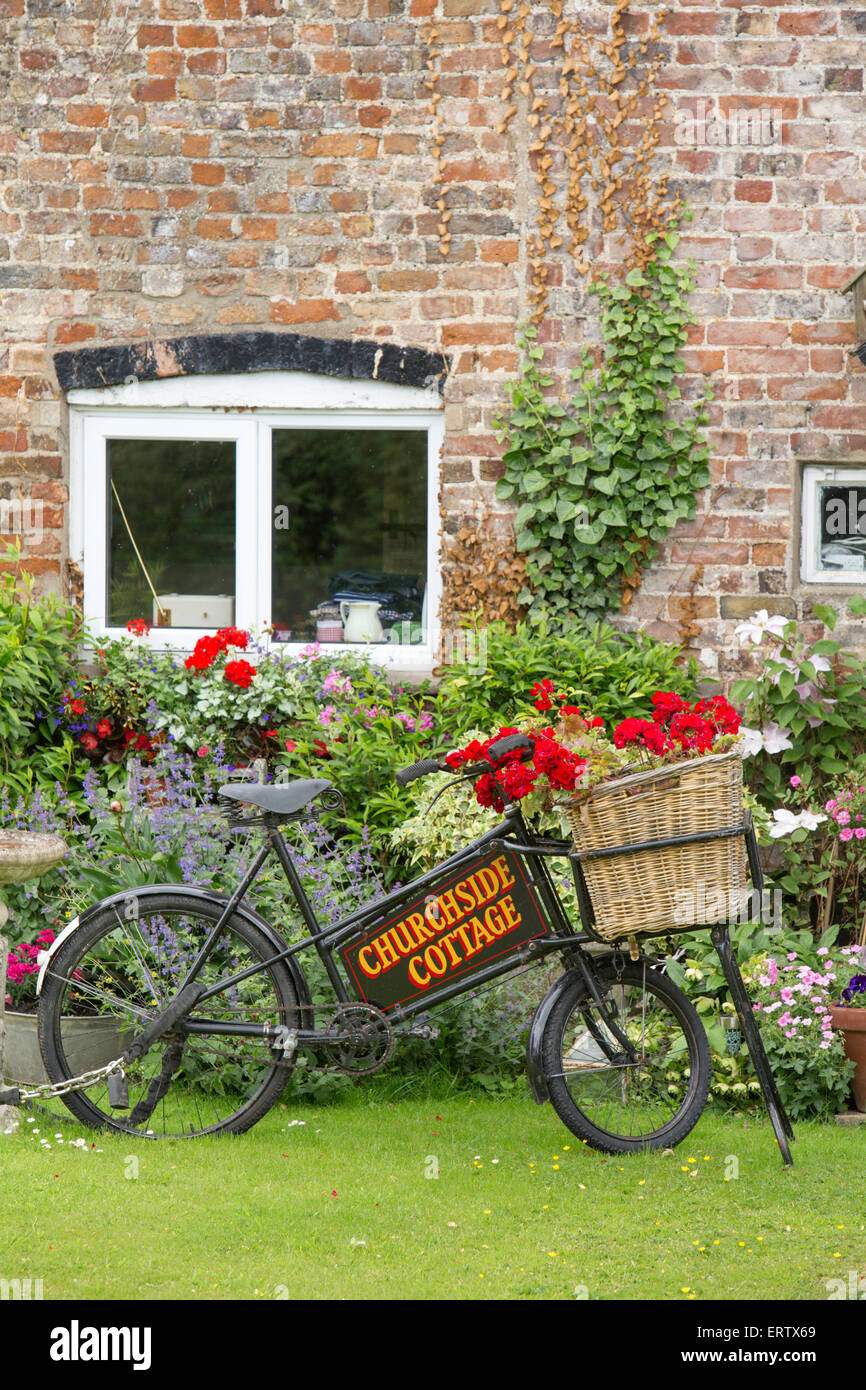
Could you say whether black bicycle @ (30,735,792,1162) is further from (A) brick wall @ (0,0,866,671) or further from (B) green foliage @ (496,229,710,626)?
(A) brick wall @ (0,0,866,671)

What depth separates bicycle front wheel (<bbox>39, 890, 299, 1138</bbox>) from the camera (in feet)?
12.7

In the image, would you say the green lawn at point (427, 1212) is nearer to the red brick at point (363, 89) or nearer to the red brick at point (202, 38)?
the red brick at point (363, 89)

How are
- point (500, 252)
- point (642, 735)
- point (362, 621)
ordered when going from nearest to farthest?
1. point (642, 735)
2. point (500, 252)
3. point (362, 621)

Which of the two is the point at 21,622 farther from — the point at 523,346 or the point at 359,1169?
the point at 359,1169

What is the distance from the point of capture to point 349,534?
19.7ft

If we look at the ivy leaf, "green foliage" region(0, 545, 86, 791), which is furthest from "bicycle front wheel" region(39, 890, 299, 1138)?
the ivy leaf

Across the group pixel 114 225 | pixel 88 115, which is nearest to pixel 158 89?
pixel 88 115

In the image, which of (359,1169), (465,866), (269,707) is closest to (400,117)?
(269,707)

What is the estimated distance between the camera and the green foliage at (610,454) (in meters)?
5.61

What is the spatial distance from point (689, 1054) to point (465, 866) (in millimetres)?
882

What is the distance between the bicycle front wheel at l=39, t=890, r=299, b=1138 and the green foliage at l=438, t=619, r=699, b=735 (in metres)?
1.63

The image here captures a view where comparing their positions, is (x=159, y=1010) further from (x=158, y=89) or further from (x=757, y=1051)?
(x=158, y=89)

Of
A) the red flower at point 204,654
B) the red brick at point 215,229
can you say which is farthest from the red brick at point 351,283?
the red flower at point 204,654

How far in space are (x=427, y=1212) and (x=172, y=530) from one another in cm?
364
